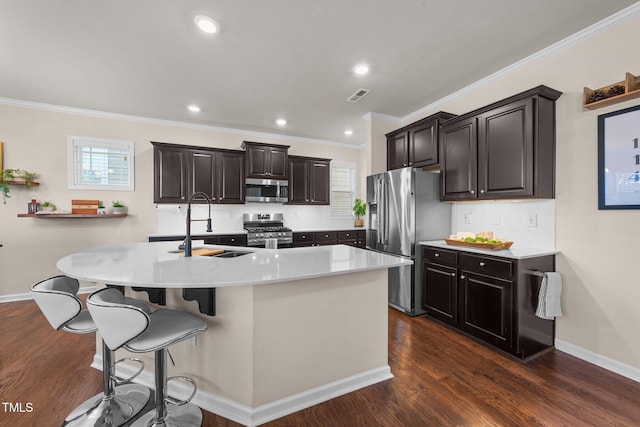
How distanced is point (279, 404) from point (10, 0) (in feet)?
11.4

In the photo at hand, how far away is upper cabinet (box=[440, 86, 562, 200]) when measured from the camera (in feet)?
8.48

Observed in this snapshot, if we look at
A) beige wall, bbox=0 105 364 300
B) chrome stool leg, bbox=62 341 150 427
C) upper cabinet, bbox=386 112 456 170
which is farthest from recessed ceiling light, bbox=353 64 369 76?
beige wall, bbox=0 105 364 300

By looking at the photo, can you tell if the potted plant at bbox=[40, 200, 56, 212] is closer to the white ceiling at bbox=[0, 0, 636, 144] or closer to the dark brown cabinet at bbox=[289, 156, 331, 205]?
the white ceiling at bbox=[0, 0, 636, 144]

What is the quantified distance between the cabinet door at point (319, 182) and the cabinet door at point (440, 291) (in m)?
2.77

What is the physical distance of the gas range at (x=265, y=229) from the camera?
485cm

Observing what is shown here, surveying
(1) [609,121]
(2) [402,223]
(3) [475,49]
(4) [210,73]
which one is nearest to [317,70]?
(4) [210,73]

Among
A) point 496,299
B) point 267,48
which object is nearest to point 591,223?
point 496,299

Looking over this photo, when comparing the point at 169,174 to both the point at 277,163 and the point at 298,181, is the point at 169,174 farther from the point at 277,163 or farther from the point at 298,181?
the point at 298,181

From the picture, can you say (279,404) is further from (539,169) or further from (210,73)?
(210,73)

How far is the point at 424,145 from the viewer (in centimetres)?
375

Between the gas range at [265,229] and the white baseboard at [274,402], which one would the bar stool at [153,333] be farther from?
the gas range at [265,229]

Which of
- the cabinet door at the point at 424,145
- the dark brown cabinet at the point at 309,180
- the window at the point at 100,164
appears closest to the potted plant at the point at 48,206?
the window at the point at 100,164

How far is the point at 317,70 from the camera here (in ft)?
10.2

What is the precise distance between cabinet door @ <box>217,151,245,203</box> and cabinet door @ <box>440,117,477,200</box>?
327 centimetres
